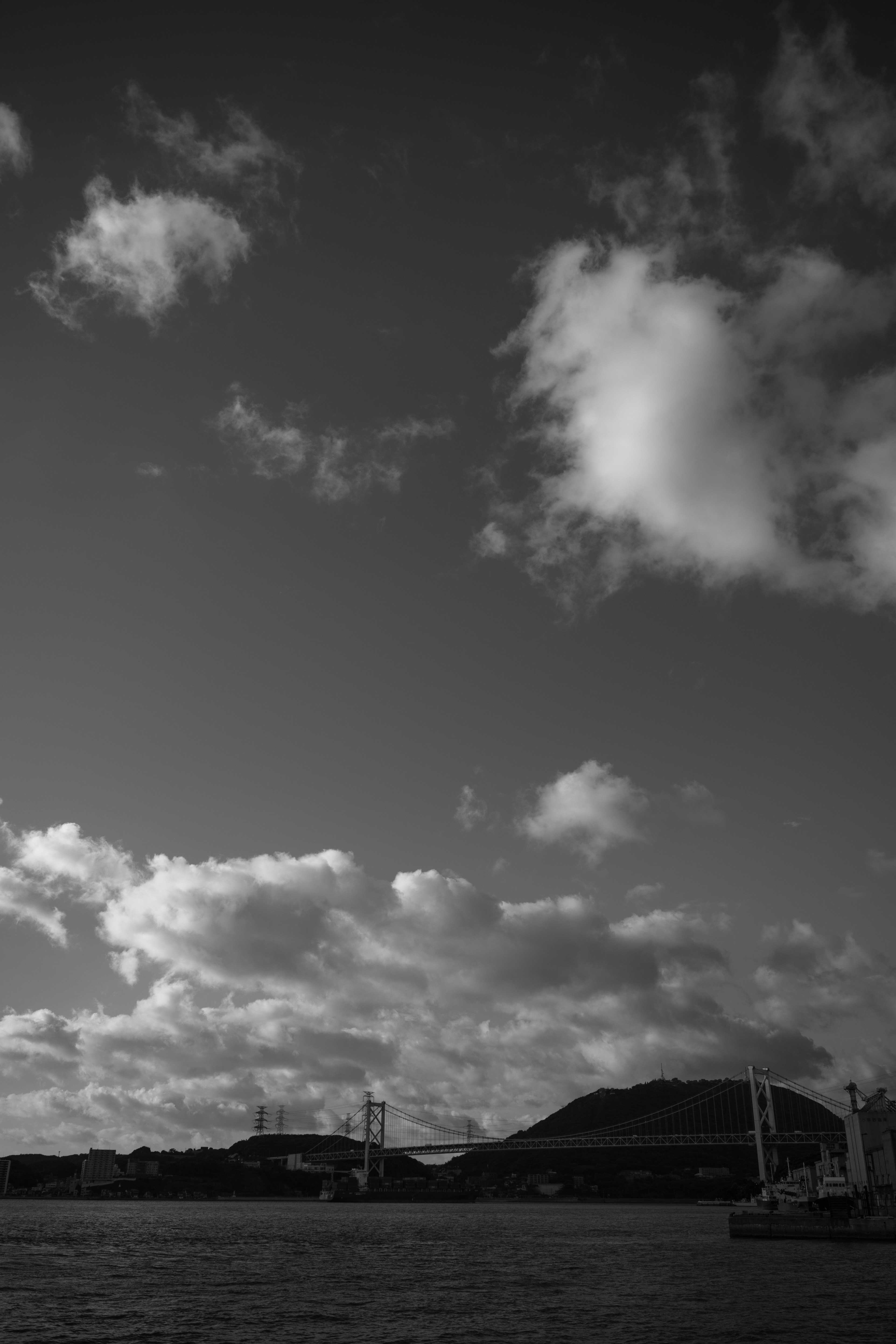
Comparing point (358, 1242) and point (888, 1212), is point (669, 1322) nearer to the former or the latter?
point (888, 1212)

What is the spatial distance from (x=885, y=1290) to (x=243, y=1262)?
4322cm

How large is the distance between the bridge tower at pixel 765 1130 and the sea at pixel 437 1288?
224 ft

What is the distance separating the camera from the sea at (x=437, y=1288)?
41562 mm

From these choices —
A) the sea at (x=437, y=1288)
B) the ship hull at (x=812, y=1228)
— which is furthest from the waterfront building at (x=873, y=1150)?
the sea at (x=437, y=1288)

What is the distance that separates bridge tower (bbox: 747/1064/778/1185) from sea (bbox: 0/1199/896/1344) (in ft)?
224

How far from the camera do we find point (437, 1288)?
56.8 metres

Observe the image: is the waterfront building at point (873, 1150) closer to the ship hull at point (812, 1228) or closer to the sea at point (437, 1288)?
the ship hull at point (812, 1228)

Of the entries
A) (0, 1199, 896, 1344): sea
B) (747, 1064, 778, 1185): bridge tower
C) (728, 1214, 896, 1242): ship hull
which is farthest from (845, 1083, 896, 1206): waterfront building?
(747, 1064, 778, 1185): bridge tower

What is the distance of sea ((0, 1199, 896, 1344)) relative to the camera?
41562 millimetres

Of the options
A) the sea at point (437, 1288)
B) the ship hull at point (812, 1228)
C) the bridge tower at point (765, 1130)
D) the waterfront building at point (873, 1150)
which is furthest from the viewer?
the bridge tower at point (765, 1130)

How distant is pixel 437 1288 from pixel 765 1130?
160m

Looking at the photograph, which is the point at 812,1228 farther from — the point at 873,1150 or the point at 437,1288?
the point at 437,1288

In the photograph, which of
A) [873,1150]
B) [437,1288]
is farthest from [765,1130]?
[437,1288]

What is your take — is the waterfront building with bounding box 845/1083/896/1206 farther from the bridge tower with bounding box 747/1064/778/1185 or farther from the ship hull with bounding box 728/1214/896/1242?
the bridge tower with bounding box 747/1064/778/1185
